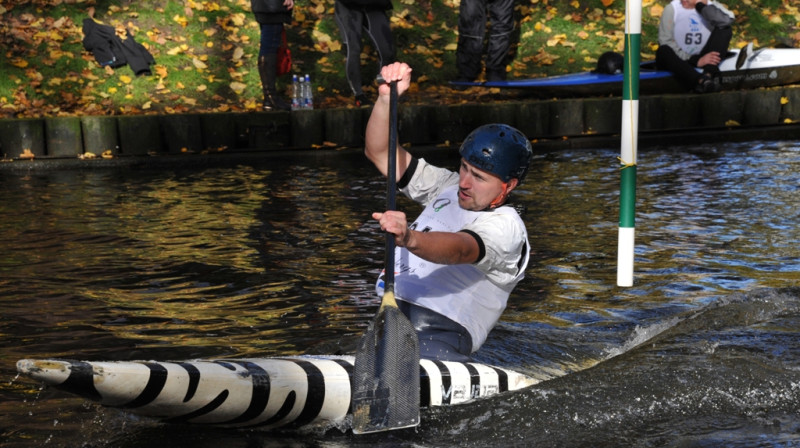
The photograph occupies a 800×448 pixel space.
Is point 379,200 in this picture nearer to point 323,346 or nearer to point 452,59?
point 323,346

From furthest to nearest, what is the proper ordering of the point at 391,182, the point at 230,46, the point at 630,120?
the point at 230,46 → the point at 630,120 → the point at 391,182

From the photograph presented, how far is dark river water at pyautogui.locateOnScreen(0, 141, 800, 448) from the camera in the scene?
14.5ft

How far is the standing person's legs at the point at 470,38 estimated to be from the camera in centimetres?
1429

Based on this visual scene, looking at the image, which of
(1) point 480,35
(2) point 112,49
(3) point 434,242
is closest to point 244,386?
(3) point 434,242

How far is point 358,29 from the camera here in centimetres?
1318

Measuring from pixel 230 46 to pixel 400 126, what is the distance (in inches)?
119

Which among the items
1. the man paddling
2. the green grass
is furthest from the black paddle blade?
the green grass

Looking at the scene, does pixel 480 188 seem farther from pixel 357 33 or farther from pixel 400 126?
pixel 357 33

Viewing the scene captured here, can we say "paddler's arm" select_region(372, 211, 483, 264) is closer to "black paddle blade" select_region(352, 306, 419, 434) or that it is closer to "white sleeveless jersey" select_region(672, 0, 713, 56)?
"black paddle blade" select_region(352, 306, 419, 434)

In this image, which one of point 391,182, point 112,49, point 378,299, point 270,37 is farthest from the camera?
point 112,49

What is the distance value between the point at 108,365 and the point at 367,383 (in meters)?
1.01

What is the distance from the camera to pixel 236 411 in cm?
397

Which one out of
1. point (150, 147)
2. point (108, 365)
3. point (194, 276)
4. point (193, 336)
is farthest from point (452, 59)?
point (108, 365)

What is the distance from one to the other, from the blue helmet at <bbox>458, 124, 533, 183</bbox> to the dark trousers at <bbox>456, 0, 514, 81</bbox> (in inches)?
387
